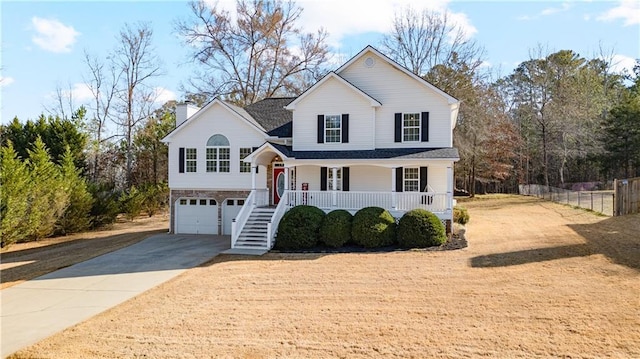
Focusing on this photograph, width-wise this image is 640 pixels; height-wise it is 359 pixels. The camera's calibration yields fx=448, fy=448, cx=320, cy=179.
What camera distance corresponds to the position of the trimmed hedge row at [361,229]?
17.0 metres

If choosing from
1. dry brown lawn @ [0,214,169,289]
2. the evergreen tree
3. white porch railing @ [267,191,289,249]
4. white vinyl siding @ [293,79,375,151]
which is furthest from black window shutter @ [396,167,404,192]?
the evergreen tree

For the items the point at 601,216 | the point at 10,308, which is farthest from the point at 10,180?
the point at 601,216

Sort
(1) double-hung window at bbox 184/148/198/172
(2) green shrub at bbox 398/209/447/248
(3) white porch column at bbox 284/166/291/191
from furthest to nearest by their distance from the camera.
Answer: (1) double-hung window at bbox 184/148/198/172 → (3) white porch column at bbox 284/166/291/191 → (2) green shrub at bbox 398/209/447/248

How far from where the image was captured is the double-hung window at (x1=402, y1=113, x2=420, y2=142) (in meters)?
20.6

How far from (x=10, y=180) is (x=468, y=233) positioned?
21.1m

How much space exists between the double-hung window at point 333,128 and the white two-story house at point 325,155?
1.9 inches

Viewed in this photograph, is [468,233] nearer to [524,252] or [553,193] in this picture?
[524,252]

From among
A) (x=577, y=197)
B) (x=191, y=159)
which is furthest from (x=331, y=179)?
(x=577, y=197)

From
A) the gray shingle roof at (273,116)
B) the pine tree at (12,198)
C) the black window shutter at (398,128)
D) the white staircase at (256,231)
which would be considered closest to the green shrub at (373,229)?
the white staircase at (256,231)

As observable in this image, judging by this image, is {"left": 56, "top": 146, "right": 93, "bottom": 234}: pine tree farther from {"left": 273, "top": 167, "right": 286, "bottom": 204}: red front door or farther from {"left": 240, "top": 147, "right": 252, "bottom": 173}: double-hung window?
{"left": 273, "top": 167, "right": 286, "bottom": 204}: red front door

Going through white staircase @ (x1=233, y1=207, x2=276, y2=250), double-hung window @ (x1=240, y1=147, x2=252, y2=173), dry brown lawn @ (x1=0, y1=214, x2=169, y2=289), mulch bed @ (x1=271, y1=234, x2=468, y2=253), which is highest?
double-hung window @ (x1=240, y1=147, x2=252, y2=173)

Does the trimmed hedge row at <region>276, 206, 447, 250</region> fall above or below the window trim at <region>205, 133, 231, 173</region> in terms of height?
below

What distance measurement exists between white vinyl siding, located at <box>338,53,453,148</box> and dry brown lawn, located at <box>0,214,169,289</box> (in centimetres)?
1305

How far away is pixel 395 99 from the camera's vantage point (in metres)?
20.8
